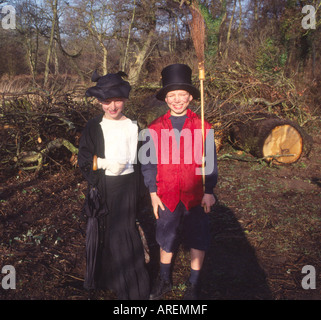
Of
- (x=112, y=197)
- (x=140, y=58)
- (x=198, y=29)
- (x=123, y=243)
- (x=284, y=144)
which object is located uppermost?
(x=140, y=58)

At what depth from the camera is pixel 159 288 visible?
2.34 m

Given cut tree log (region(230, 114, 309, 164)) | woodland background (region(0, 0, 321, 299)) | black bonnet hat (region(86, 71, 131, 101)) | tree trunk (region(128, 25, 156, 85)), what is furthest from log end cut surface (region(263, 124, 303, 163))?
tree trunk (region(128, 25, 156, 85))

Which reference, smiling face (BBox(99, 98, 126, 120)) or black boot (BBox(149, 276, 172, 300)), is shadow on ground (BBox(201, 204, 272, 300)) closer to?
black boot (BBox(149, 276, 172, 300))

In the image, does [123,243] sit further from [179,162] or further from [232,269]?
[232,269]

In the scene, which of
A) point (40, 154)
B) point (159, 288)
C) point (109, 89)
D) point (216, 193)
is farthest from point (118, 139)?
point (40, 154)

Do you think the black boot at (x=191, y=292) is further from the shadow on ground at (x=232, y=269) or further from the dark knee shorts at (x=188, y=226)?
the dark knee shorts at (x=188, y=226)

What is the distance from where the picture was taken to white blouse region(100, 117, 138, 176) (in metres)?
2.13

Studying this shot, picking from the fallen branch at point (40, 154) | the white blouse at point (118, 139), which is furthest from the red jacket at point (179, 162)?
the fallen branch at point (40, 154)

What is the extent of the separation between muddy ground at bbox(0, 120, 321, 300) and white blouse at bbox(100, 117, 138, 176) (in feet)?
4.06

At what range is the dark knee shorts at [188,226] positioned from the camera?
86.7 inches

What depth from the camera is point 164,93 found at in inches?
82.7

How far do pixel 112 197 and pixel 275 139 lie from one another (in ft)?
14.8
